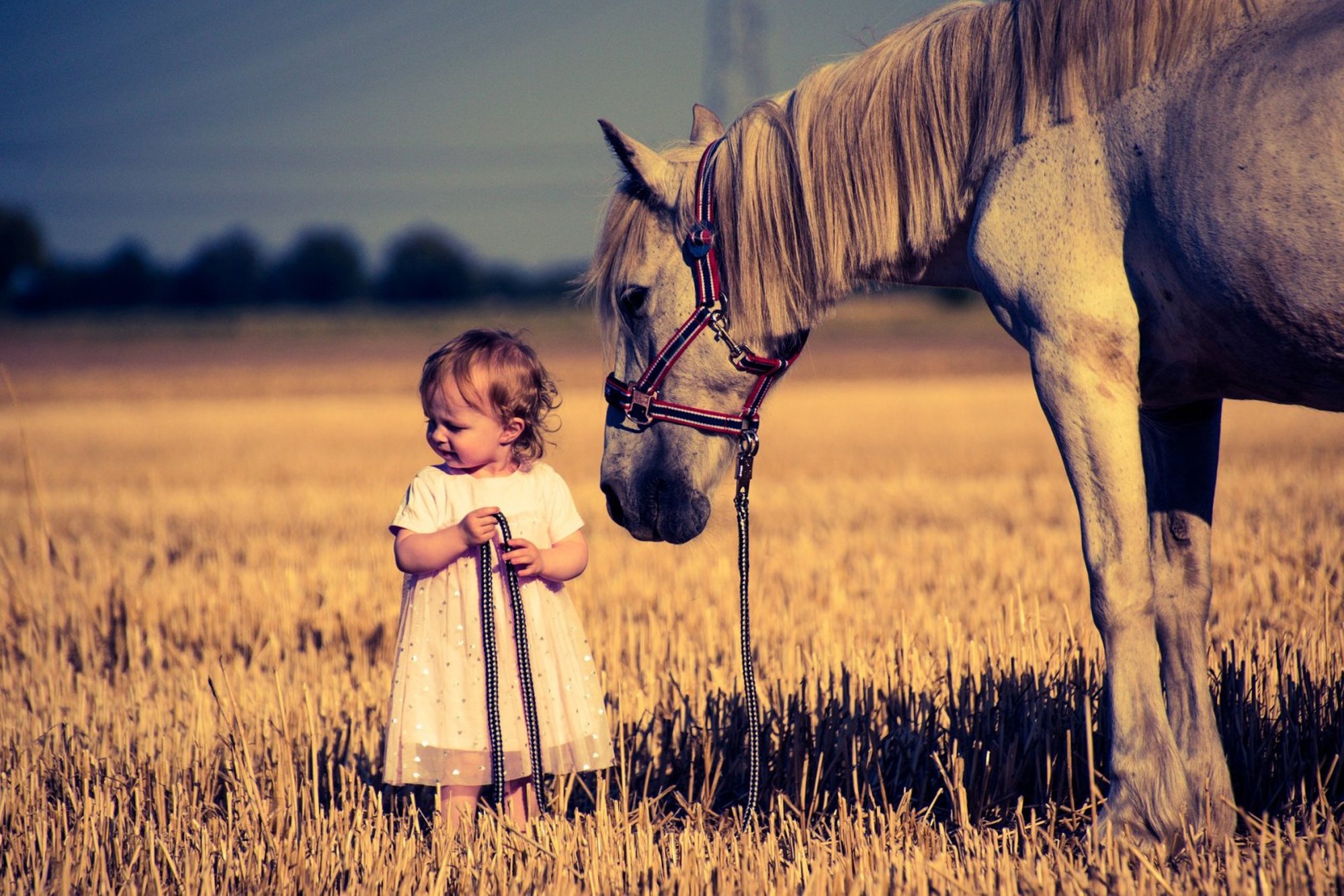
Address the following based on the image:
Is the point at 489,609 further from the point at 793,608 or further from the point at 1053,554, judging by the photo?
the point at 1053,554

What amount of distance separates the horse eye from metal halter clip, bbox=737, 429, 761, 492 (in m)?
0.52

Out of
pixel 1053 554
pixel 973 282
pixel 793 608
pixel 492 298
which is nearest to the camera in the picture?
pixel 973 282

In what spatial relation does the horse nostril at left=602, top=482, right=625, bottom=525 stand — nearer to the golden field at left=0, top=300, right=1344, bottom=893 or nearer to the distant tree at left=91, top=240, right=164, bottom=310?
the golden field at left=0, top=300, right=1344, bottom=893

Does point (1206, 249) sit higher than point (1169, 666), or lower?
higher

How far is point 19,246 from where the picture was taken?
94625mm

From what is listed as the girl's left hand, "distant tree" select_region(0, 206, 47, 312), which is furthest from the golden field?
"distant tree" select_region(0, 206, 47, 312)

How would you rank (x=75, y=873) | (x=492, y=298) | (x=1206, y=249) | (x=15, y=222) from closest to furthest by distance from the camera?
(x=1206, y=249) → (x=75, y=873) → (x=492, y=298) → (x=15, y=222)

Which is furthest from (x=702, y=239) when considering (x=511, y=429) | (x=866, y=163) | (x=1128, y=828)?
(x=1128, y=828)

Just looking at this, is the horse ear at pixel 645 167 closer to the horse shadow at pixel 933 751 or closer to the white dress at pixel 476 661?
the white dress at pixel 476 661

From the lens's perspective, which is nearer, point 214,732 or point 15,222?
point 214,732

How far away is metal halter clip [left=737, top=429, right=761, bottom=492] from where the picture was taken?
11.4 feet

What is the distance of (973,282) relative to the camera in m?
3.36

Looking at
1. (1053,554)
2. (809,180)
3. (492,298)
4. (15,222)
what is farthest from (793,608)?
(15,222)

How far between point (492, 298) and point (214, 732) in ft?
247
